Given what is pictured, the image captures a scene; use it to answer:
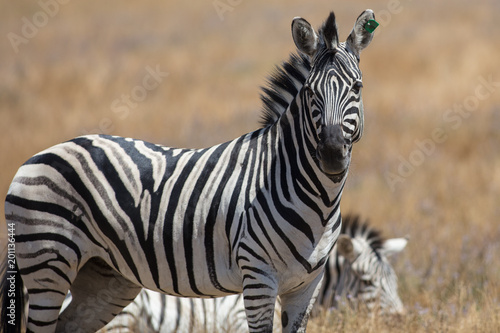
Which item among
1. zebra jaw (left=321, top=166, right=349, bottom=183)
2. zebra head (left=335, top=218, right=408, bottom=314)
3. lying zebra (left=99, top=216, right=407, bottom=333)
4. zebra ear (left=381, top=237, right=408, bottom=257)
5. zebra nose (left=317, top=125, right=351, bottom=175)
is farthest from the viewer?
zebra ear (left=381, top=237, right=408, bottom=257)

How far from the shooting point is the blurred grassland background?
25.1 feet

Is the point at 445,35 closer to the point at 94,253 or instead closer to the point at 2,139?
the point at 2,139

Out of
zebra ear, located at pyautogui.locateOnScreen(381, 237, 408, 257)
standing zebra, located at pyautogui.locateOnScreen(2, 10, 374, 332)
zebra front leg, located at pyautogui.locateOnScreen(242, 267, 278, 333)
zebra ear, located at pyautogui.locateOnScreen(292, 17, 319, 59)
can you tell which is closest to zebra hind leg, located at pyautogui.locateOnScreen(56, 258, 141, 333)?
standing zebra, located at pyautogui.locateOnScreen(2, 10, 374, 332)

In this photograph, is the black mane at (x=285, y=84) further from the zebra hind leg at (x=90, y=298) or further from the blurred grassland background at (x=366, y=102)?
the zebra hind leg at (x=90, y=298)

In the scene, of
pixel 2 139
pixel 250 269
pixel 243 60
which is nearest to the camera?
pixel 250 269

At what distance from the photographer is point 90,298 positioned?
4.37m

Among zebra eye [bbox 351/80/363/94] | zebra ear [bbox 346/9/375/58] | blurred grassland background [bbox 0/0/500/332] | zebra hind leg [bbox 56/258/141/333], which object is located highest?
blurred grassland background [bbox 0/0/500/332]

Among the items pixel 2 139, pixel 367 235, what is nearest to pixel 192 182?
pixel 367 235

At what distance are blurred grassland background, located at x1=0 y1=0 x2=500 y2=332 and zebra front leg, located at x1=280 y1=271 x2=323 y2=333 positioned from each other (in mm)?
829

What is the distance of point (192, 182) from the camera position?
394cm

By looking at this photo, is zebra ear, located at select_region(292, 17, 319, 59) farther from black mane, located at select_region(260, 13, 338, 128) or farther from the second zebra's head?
black mane, located at select_region(260, 13, 338, 128)

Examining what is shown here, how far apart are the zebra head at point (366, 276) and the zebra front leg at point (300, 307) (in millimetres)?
2141

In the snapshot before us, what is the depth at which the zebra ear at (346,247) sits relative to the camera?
606 centimetres

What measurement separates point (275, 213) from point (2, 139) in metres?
11.8
